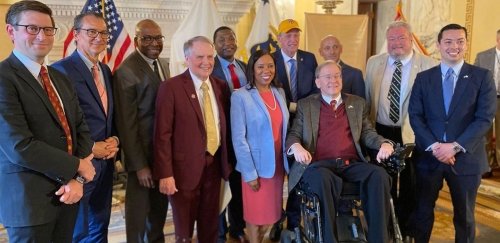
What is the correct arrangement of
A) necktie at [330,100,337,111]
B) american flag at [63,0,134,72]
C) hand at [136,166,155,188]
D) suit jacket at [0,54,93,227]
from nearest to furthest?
suit jacket at [0,54,93,227] < hand at [136,166,155,188] < necktie at [330,100,337,111] < american flag at [63,0,134,72]

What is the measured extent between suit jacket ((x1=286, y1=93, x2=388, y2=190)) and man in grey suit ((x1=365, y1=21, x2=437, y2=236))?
0.93ft

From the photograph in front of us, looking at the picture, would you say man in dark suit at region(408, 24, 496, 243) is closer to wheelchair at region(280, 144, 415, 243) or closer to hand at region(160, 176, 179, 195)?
wheelchair at region(280, 144, 415, 243)

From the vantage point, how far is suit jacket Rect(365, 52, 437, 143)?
2.82 metres

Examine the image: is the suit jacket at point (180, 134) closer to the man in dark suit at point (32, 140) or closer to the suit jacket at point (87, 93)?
the suit jacket at point (87, 93)

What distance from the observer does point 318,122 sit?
2.60 meters

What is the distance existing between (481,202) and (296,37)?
98.6 inches

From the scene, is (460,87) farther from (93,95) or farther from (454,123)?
(93,95)

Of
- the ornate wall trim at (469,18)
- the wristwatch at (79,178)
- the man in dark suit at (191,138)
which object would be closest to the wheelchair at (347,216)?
the man in dark suit at (191,138)

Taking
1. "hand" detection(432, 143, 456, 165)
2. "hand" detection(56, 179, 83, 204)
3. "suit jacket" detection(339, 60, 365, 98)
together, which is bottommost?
"hand" detection(432, 143, 456, 165)

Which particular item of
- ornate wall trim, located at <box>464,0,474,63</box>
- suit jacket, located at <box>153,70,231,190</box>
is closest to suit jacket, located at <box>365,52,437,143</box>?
suit jacket, located at <box>153,70,231,190</box>

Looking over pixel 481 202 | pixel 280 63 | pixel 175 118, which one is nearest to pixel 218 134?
pixel 175 118

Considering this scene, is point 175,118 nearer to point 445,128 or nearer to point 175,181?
point 175,181

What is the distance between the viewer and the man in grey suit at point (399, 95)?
111 inches

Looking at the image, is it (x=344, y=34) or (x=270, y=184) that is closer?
(x=270, y=184)
